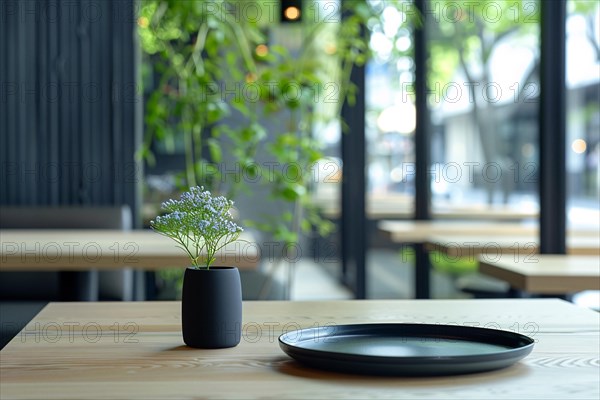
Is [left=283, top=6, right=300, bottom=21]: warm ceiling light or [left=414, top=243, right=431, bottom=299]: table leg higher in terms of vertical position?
[left=283, top=6, right=300, bottom=21]: warm ceiling light

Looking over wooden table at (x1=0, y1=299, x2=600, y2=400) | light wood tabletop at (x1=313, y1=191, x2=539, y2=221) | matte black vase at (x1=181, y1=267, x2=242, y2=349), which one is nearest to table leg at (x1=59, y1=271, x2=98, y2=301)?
wooden table at (x1=0, y1=299, x2=600, y2=400)

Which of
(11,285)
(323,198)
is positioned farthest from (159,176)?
(11,285)

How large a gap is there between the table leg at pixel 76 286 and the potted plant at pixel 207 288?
5.97ft

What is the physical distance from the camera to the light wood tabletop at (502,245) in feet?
11.5

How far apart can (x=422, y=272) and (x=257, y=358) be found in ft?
14.1

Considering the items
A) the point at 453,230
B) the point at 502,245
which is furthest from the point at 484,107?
the point at 502,245

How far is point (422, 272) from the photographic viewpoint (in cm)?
574

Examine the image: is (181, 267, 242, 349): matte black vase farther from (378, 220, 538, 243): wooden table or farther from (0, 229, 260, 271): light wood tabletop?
(378, 220, 538, 243): wooden table

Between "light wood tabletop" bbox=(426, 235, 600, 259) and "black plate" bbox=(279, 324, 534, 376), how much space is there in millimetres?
1803

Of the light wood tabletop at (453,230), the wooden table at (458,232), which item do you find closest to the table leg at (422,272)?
the wooden table at (458,232)

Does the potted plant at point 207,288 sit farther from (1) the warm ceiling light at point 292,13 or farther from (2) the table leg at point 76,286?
(1) the warm ceiling light at point 292,13

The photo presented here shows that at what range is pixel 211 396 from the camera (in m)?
1.24

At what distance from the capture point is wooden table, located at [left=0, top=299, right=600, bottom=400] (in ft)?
4.18

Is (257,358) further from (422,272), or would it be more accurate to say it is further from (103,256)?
(422,272)
